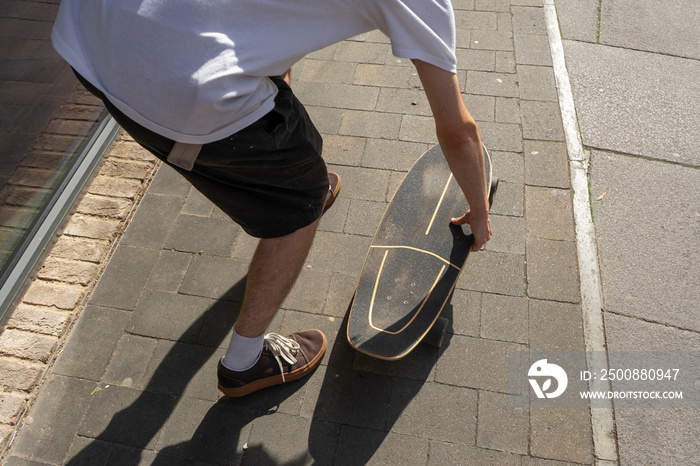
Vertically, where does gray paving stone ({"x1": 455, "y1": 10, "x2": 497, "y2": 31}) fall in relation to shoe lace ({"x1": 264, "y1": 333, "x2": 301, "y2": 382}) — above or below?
above

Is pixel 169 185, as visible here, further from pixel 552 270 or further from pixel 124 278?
pixel 552 270

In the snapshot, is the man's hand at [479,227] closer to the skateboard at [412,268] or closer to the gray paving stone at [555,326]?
the skateboard at [412,268]

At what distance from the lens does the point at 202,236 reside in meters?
3.13

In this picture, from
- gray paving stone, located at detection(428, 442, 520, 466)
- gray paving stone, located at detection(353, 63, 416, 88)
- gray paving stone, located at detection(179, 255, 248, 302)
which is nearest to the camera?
gray paving stone, located at detection(428, 442, 520, 466)

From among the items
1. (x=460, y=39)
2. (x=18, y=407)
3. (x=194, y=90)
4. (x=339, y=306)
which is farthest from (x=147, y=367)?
(x=460, y=39)

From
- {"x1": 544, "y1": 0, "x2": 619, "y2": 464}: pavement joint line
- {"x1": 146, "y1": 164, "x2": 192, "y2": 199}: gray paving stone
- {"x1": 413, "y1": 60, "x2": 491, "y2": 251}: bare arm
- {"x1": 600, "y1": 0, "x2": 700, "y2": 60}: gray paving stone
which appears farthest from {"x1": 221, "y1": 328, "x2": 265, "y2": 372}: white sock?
{"x1": 600, "y1": 0, "x2": 700, "y2": 60}: gray paving stone

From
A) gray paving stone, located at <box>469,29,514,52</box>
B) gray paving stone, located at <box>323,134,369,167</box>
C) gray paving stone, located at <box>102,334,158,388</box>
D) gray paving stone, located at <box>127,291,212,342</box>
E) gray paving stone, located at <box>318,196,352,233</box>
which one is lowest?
gray paving stone, located at <box>102,334,158,388</box>

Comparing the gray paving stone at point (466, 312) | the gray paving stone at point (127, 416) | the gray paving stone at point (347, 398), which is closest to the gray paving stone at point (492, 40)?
the gray paving stone at point (466, 312)

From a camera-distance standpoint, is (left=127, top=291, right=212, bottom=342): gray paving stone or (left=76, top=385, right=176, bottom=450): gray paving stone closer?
(left=76, top=385, right=176, bottom=450): gray paving stone

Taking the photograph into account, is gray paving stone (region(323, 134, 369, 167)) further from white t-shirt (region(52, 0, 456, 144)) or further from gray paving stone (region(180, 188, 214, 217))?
white t-shirt (region(52, 0, 456, 144))

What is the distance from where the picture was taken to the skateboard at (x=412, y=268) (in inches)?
96.0

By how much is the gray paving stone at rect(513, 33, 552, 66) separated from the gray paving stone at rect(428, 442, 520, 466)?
291 cm

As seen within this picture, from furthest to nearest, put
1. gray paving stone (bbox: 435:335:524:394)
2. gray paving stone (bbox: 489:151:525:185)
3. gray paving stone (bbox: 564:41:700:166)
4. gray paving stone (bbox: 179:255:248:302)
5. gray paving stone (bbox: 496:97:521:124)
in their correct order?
gray paving stone (bbox: 496:97:521:124) < gray paving stone (bbox: 564:41:700:166) < gray paving stone (bbox: 489:151:525:185) < gray paving stone (bbox: 179:255:248:302) < gray paving stone (bbox: 435:335:524:394)

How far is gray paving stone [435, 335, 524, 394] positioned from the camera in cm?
252
